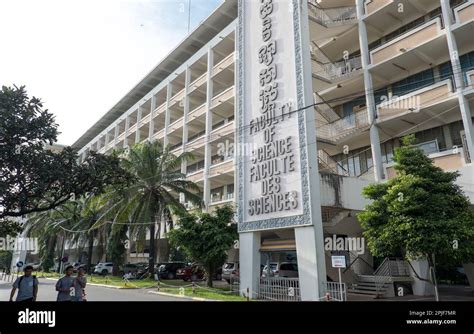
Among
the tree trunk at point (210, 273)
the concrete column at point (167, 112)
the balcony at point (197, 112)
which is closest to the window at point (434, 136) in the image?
the tree trunk at point (210, 273)

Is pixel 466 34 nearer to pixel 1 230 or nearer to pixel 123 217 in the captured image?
pixel 1 230

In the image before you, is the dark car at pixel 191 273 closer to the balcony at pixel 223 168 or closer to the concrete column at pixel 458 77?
the balcony at pixel 223 168

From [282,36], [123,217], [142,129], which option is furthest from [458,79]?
[142,129]

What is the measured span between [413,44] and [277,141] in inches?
319

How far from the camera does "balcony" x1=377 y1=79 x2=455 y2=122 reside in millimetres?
15820

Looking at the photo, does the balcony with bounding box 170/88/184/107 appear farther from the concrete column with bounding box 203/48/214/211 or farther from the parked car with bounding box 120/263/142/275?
the parked car with bounding box 120/263/142/275

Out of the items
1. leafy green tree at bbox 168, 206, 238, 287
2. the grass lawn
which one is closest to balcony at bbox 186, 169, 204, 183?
leafy green tree at bbox 168, 206, 238, 287

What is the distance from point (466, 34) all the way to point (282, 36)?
8019 millimetres

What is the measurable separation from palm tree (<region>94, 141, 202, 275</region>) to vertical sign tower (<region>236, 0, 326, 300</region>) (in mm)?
7795

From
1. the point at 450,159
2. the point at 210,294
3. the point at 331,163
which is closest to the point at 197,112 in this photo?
the point at 331,163

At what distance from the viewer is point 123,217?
23922mm

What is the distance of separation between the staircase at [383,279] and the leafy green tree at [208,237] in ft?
21.3

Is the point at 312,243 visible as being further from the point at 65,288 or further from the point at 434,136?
the point at 434,136

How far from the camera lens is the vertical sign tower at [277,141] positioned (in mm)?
14062
